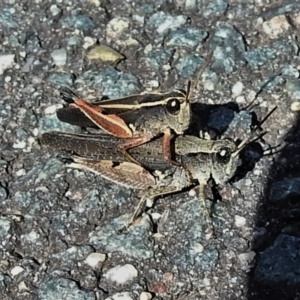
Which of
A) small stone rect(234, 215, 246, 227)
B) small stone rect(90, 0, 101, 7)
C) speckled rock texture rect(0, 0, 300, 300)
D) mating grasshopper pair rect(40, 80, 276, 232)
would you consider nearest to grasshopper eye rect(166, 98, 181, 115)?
mating grasshopper pair rect(40, 80, 276, 232)

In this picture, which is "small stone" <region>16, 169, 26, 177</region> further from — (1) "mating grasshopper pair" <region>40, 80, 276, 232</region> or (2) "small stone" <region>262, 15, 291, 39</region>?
(2) "small stone" <region>262, 15, 291, 39</region>

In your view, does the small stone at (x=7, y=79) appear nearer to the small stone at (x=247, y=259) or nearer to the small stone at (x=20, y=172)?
the small stone at (x=20, y=172)

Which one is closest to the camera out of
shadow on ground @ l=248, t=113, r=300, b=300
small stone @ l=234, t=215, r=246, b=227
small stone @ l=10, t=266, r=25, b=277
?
shadow on ground @ l=248, t=113, r=300, b=300

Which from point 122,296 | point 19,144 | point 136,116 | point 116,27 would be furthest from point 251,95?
point 122,296

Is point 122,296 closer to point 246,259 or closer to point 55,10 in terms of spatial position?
point 246,259

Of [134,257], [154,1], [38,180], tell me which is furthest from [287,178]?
[154,1]

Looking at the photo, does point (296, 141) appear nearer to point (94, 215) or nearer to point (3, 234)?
point (94, 215)
